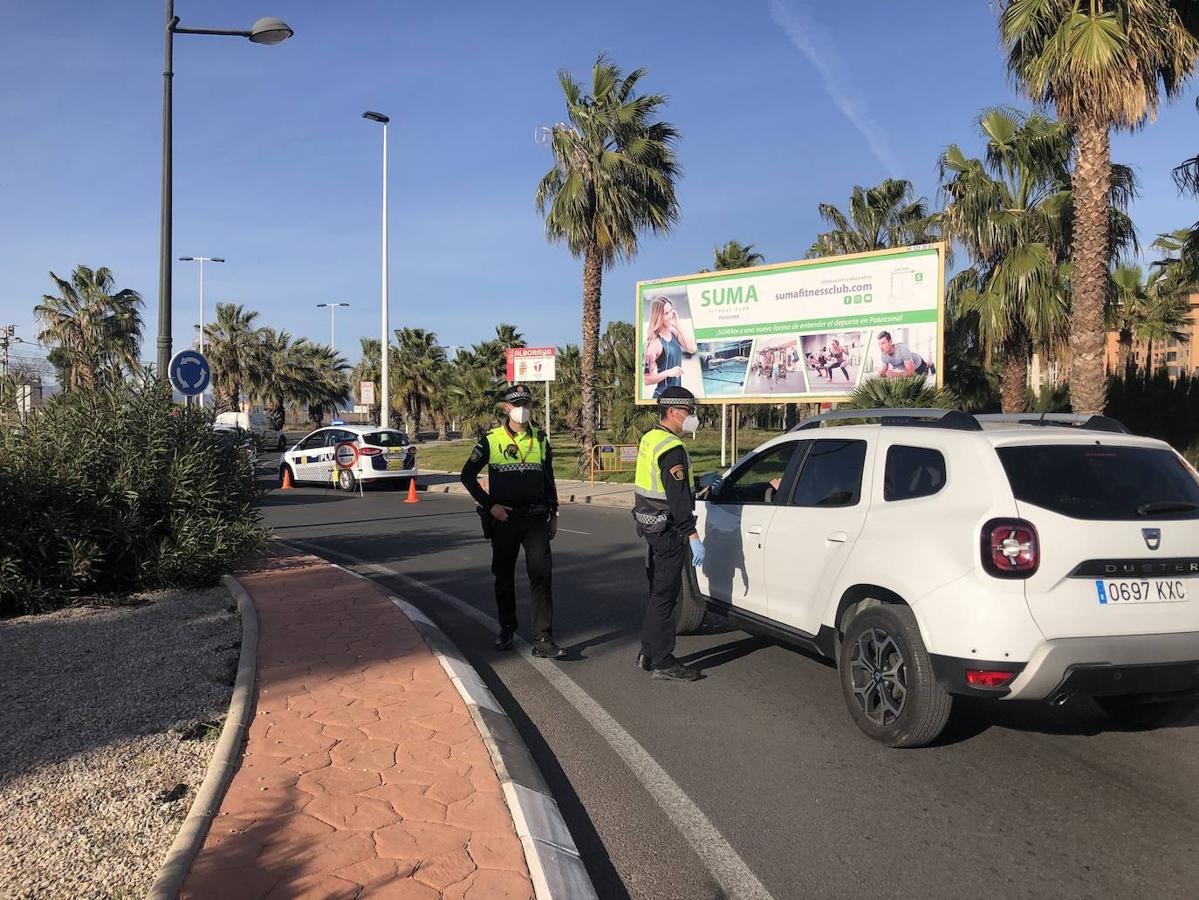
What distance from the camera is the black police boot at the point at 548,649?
6.45 meters

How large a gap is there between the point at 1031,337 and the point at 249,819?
73.9 feet

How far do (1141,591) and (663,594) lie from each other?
263 centimetres

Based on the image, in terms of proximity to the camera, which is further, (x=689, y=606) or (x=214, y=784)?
(x=689, y=606)

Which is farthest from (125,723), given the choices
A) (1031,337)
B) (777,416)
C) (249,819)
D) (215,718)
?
(777,416)

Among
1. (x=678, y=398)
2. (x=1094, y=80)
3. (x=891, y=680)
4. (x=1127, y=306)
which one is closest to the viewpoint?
(x=891, y=680)

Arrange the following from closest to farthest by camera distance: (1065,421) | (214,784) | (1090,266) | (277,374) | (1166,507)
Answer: (214,784)
(1166,507)
(1065,421)
(1090,266)
(277,374)

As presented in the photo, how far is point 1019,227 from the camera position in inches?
837

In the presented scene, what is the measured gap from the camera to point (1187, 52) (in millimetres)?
14836

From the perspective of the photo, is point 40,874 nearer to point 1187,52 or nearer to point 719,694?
point 719,694

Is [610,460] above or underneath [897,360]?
underneath

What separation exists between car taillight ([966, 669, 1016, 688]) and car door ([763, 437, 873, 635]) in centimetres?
102

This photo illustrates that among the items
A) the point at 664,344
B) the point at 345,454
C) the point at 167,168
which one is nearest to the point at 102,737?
the point at 167,168

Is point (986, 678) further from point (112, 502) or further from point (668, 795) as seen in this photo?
point (112, 502)

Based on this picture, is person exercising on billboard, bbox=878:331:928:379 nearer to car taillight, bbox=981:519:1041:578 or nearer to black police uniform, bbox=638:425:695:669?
black police uniform, bbox=638:425:695:669
